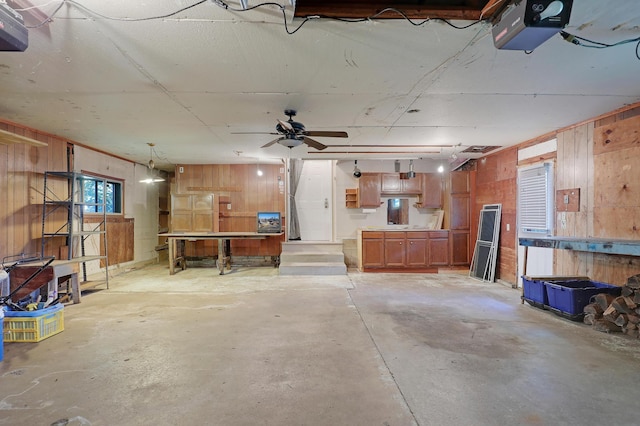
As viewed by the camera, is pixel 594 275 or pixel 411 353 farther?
pixel 594 275

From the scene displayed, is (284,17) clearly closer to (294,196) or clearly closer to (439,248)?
(294,196)

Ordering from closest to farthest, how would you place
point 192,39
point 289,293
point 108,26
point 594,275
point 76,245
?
1. point 108,26
2. point 192,39
3. point 594,275
4. point 289,293
5. point 76,245

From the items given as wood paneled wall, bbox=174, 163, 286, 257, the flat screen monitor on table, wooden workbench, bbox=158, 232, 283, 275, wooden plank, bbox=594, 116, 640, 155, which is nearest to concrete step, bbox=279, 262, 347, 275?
wooden workbench, bbox=158, 232, 283, 275

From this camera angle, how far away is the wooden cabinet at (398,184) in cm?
723

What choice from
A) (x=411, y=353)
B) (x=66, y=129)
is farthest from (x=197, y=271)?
(x=411, y=353)

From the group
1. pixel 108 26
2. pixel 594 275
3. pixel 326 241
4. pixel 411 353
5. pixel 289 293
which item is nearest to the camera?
pixel 108 26

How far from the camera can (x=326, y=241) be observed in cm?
757

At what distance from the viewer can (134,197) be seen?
7.52 meters

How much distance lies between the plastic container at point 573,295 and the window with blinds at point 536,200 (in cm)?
108

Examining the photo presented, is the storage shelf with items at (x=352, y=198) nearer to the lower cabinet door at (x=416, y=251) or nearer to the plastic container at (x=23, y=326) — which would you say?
the lower cabinet door at (x=416, y=251)

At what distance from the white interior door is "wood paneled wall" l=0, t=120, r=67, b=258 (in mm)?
4965

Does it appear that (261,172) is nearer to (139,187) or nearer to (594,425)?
(139,187)

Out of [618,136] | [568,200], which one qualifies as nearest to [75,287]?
[568,200]

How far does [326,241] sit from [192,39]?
229 inches
